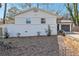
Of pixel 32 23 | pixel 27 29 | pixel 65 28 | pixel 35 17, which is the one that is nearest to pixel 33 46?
pixel 27 29

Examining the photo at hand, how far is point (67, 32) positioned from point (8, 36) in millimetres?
1224

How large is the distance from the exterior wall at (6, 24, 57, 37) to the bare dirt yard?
104mm

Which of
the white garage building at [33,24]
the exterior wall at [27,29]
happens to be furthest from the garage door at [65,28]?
the exterior wall at [27,29]

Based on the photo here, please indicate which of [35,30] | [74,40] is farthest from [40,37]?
[74,40]

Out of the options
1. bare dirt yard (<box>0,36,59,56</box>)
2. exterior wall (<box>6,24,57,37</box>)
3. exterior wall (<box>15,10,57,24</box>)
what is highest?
exterior wall (<box>15,10,57,24</box>)

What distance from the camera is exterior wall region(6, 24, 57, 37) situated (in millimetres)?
8375

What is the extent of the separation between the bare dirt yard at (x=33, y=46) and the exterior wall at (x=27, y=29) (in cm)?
10

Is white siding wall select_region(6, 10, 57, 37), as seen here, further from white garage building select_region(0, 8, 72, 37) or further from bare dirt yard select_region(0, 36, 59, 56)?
bare dirt yard select_region(0, 36, 59, 56)

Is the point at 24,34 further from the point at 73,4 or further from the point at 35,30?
the point at 73,4

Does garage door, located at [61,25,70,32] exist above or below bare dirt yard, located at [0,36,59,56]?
above

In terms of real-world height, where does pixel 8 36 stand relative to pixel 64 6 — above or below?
below

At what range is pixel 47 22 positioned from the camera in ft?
27.6

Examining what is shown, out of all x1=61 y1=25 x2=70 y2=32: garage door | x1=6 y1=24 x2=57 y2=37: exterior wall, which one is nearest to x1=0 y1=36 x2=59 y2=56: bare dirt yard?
x1=6 y1=24 x2=57 y2=37: exterior wall

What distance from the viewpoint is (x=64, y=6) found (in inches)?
324
